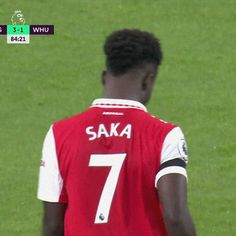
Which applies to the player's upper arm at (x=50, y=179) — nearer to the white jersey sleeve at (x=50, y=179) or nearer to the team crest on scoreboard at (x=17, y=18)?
the white jersey sleeve at (x=50, y=179)

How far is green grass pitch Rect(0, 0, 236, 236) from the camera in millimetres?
12141

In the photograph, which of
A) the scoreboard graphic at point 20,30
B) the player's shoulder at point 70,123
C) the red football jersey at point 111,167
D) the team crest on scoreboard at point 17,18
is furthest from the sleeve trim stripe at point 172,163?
the team crest on scoreboard at point 17,18

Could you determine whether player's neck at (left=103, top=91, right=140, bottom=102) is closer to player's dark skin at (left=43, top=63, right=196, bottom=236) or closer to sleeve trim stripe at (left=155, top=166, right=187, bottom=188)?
player's dark skin at (left=43, top=63, right=196, bottom=236)

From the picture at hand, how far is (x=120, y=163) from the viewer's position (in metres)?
4.87

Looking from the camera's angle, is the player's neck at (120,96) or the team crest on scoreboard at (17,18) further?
the team crest on scoreboard at (17,18)

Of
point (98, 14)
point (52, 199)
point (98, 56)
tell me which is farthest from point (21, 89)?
point (52, 199)

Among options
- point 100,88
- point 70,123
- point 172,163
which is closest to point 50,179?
point 70,123

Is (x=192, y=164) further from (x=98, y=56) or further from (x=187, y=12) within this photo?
(x=187, y=12)

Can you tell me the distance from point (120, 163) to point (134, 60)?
1.50 ft

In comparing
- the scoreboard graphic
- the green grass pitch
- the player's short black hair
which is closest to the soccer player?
the player's short black hair

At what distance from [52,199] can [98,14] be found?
14305 millimetres

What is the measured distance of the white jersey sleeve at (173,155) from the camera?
190 inches

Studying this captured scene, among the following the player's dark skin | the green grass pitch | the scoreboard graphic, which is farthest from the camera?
the scoreboard graphic

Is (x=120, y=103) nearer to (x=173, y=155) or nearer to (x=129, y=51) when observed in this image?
(x=129, y=51)
